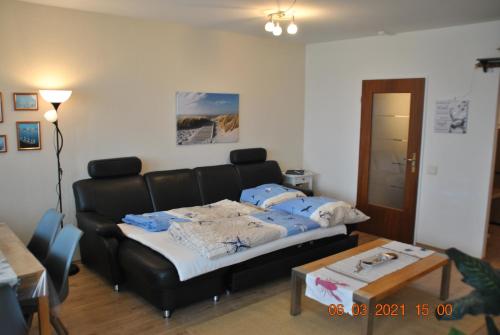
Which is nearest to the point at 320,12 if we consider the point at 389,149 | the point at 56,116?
the point at 389,149

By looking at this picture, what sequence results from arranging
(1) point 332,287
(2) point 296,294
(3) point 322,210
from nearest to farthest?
(1) point 332,287, (2) point 296,294, (3) point 322,210

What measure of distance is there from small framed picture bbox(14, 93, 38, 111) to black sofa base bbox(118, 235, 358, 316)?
1.51m

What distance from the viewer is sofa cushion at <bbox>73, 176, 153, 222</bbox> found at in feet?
13.0

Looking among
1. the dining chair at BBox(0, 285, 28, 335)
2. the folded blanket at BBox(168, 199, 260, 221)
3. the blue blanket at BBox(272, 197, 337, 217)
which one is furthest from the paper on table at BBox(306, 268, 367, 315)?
the dining chair at BBox(0, 285, 28, 335)

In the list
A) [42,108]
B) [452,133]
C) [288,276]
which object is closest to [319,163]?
[452,133]

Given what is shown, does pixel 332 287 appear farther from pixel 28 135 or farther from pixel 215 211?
pixel 28 135

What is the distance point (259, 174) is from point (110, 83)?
2079 millimetres

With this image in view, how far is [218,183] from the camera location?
16.0 ft

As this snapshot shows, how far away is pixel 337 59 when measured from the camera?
5.55m

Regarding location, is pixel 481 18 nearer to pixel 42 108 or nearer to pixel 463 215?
pixel 463 215

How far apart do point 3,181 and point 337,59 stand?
4.13m

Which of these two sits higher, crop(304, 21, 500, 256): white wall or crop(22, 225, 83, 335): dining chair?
crop(304, 21, 500, 256): white wall

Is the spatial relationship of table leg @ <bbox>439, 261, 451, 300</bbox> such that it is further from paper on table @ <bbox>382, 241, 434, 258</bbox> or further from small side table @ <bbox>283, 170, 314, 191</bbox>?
small side table @ <bbox>283, 170, 314, 191</bbox>
